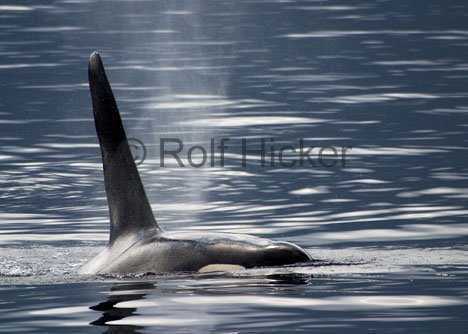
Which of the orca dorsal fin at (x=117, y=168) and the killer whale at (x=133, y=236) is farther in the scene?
the orca dorsal fin at (x=117, y=168)

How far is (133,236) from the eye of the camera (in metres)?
12.4

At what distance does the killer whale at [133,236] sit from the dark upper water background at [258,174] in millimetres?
181

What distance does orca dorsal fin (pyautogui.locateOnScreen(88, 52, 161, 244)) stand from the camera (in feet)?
40.6

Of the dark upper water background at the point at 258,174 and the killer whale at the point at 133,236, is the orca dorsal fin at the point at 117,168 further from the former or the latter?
the dark upper water background at the point at 258,174

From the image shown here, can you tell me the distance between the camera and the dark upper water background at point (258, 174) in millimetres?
10867

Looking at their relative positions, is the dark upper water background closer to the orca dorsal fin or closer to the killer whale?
the killer whale

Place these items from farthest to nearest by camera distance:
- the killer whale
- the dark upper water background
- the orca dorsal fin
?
the orca dorsal fin, the killer whale, the dark upper water background

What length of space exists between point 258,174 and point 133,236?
6.95m

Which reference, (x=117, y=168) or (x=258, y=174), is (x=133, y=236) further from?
(x=258, y=174)

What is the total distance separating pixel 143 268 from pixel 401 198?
5438 mm

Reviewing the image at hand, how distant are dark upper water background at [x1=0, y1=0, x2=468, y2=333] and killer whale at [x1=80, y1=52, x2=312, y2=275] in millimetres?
181

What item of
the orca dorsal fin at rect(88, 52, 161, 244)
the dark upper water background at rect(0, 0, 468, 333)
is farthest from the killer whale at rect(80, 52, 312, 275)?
the dark upper water background at rect(0, 0, 468, 333)

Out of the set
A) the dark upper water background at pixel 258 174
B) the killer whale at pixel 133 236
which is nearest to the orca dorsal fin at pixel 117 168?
the killer whale at pixel 133 236

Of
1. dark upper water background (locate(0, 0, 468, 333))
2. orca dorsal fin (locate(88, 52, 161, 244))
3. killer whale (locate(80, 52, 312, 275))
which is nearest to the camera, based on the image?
dark upper water background (locate(0, 0, 468, 333))
